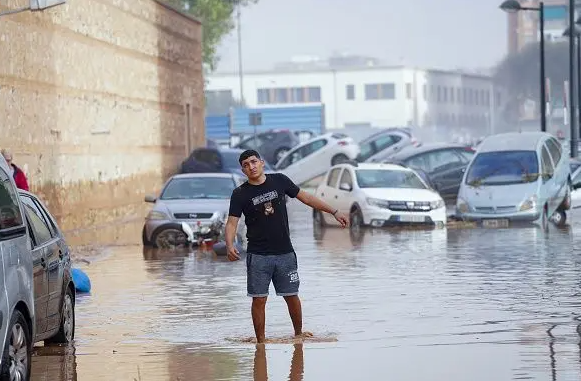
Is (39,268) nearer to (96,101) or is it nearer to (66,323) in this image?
(66,323)

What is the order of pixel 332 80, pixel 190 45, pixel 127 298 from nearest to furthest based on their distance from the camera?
pixel 127 298
pixel 190 45
pixel 332 80

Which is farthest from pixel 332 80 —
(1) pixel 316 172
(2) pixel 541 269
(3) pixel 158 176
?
(2) pixel 541 269

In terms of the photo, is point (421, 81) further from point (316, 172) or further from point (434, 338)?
point (434, 338)

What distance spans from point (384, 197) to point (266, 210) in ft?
63.4

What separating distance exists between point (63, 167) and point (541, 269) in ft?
50.3

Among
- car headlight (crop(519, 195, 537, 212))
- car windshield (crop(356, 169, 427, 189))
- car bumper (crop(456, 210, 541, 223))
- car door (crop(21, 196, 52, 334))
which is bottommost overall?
car bumper (crop(456, 210, 541, 223))

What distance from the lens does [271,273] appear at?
1462 cm

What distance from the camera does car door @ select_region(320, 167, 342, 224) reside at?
35438 millimetres

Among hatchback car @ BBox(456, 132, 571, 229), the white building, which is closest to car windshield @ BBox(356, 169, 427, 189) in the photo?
hatchback car @ BBox(456, 132, 571, 229)

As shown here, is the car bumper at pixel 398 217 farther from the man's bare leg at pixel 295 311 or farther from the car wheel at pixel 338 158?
the car wheel at pixel 338 158

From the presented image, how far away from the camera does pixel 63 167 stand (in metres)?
35.5

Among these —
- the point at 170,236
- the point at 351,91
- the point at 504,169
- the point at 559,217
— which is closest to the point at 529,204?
the point at 504,169

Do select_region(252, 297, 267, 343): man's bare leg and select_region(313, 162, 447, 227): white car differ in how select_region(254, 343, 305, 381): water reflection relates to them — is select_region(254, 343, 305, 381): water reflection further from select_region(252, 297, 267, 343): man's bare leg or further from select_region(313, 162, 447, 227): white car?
select_region(313, 162, 447, 227): white car

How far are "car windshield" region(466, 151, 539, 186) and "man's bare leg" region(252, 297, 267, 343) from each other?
20.2 m
